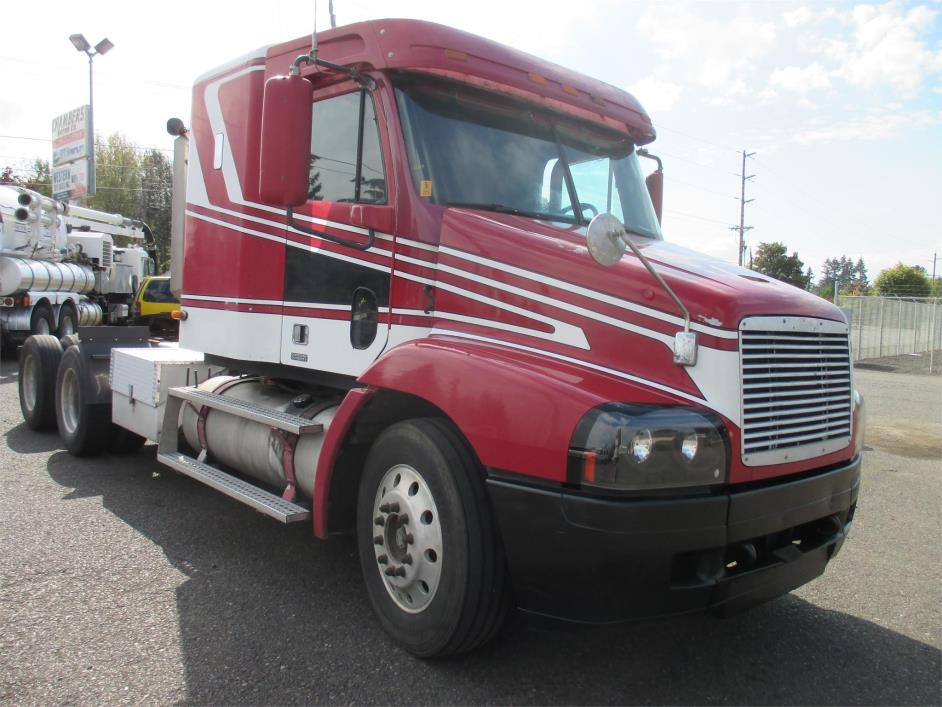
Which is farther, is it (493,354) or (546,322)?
(546,322)

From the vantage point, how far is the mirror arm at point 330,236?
153 inches

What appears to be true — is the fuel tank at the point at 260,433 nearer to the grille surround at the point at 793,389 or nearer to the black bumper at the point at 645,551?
the black bumper at the point at 645,551

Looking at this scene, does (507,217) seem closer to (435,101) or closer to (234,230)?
(435,101)

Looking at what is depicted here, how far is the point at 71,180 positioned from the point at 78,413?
24150 mm

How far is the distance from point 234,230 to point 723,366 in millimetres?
3280

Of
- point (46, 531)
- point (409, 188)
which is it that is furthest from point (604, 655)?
point (46, 531)

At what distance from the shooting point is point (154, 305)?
2191 centimetres

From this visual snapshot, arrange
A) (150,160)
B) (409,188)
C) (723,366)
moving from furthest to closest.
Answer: (150,160), (409,188), (723,366)

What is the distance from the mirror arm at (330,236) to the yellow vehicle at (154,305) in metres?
18.8

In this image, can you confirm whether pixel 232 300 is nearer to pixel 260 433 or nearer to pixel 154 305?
pixel 260 433

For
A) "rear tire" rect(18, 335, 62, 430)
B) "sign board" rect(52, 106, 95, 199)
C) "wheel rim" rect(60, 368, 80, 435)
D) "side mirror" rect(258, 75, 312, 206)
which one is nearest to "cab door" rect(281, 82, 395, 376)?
"side mirror" rect(258, 75, 312, 206)

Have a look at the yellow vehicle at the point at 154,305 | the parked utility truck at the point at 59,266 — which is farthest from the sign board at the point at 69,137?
the yellow vehicle at the point at 154,305

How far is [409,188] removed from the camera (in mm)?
3703

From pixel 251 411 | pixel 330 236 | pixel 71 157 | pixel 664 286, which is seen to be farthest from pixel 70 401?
pixel 71 157
